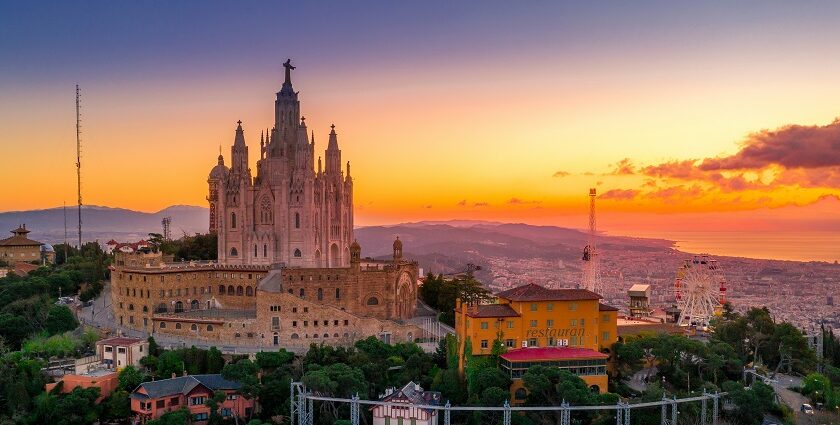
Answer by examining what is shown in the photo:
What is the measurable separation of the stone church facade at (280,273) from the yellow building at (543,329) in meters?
10.3

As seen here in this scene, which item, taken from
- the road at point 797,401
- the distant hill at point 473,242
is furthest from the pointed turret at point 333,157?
the distant hill at point 473,242

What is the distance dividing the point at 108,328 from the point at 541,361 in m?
34.5

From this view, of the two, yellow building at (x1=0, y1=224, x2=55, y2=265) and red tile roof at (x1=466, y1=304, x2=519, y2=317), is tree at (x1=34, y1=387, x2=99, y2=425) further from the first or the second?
yellow building at (x1=0, y1=224, x2=55, y2=265)

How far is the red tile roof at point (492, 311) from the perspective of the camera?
51.8 meters

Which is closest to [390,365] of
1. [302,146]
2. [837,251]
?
[302,146]

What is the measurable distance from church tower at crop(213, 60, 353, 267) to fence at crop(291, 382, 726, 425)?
20.1 m

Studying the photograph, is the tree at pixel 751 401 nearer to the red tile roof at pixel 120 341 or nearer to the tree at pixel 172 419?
the tree at pixel 172 419

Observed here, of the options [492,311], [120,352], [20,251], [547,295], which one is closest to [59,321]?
[120,352]

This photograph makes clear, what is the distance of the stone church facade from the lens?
59406 mm

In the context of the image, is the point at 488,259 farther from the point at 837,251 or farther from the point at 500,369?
the point at 500,369

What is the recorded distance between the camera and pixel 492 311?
52500mm

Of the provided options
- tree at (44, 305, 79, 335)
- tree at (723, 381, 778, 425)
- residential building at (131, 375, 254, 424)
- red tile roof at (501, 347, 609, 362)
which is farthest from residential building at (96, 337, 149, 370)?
tree at (723, 381, 778, 425)

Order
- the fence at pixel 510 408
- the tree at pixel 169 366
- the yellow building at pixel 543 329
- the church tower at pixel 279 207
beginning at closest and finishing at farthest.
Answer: the fence at pixel 510 408
the yellow building at pixel 543 329
the tree at pixel 169 366
the church tower at pixel 279 207

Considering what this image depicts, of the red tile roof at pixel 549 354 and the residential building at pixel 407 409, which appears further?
the red tile roof at pixel 549 354
